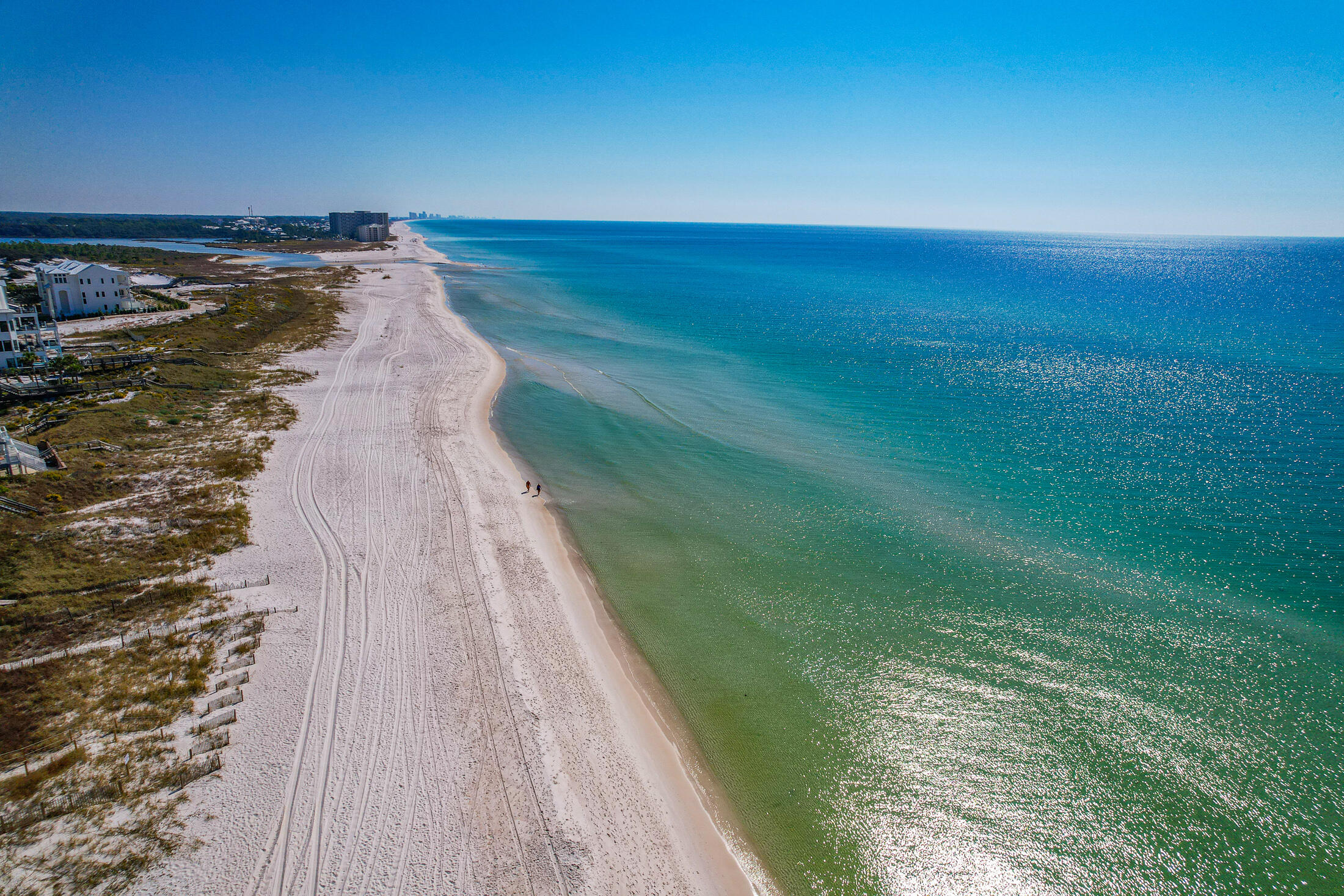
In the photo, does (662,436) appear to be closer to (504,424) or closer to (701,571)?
(504,424)

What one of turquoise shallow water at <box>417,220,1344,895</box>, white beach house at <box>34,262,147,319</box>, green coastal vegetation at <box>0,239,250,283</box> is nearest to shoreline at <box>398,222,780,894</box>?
turquoise shallow water at <box>417,220,1344,895</box>

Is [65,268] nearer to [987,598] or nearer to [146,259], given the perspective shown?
[146,259]

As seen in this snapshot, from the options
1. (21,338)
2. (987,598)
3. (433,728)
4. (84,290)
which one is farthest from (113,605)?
(84,290)

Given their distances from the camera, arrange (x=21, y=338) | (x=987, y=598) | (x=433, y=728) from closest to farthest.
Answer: (x=433, y=728) < (x=987, y=598) < (x=21, y=338)

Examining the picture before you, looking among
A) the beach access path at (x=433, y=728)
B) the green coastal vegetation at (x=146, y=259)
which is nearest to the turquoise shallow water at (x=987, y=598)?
the beach access path at (x=433, y=728)

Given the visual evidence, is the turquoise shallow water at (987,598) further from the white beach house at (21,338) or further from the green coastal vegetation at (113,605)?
the white beach house at (21,338)

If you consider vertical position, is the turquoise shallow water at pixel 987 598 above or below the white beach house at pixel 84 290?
below
